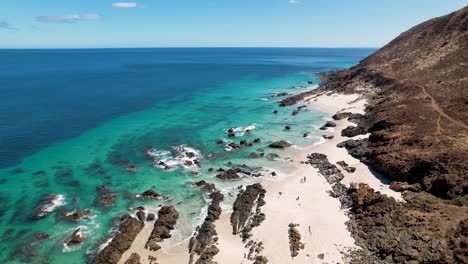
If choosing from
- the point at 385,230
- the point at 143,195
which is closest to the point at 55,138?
the point at 143,195

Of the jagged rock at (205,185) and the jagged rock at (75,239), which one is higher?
the jagged rock at (205,185)

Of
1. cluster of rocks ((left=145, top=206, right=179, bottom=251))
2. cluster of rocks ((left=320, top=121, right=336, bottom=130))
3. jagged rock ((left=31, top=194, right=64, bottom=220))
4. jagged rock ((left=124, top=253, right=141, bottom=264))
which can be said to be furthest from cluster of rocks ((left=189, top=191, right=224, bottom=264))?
cluster of rocks ((left=320, top=121, right=336, bottom=130))

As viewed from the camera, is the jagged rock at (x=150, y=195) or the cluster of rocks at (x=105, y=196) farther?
the jagged rock at (x=150, y=195)

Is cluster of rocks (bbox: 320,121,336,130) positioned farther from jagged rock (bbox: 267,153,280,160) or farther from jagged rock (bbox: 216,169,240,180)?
jagged rock (bbox: 216,169,240,180)

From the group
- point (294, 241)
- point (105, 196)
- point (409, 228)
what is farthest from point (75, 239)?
point (409, 228)

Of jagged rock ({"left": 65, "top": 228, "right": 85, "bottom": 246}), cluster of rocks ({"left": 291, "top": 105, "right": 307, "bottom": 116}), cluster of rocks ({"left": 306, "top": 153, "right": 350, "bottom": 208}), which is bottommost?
jagged rock ({"left": 65, "top": 228, "right": 85, "bottom": 246})

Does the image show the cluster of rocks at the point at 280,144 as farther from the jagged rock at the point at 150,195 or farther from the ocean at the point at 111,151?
the jagged rock at the point at 150,195

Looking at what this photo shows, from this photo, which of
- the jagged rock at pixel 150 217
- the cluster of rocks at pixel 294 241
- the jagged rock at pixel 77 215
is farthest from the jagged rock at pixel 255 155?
the jagged rock at pixel 77 215
